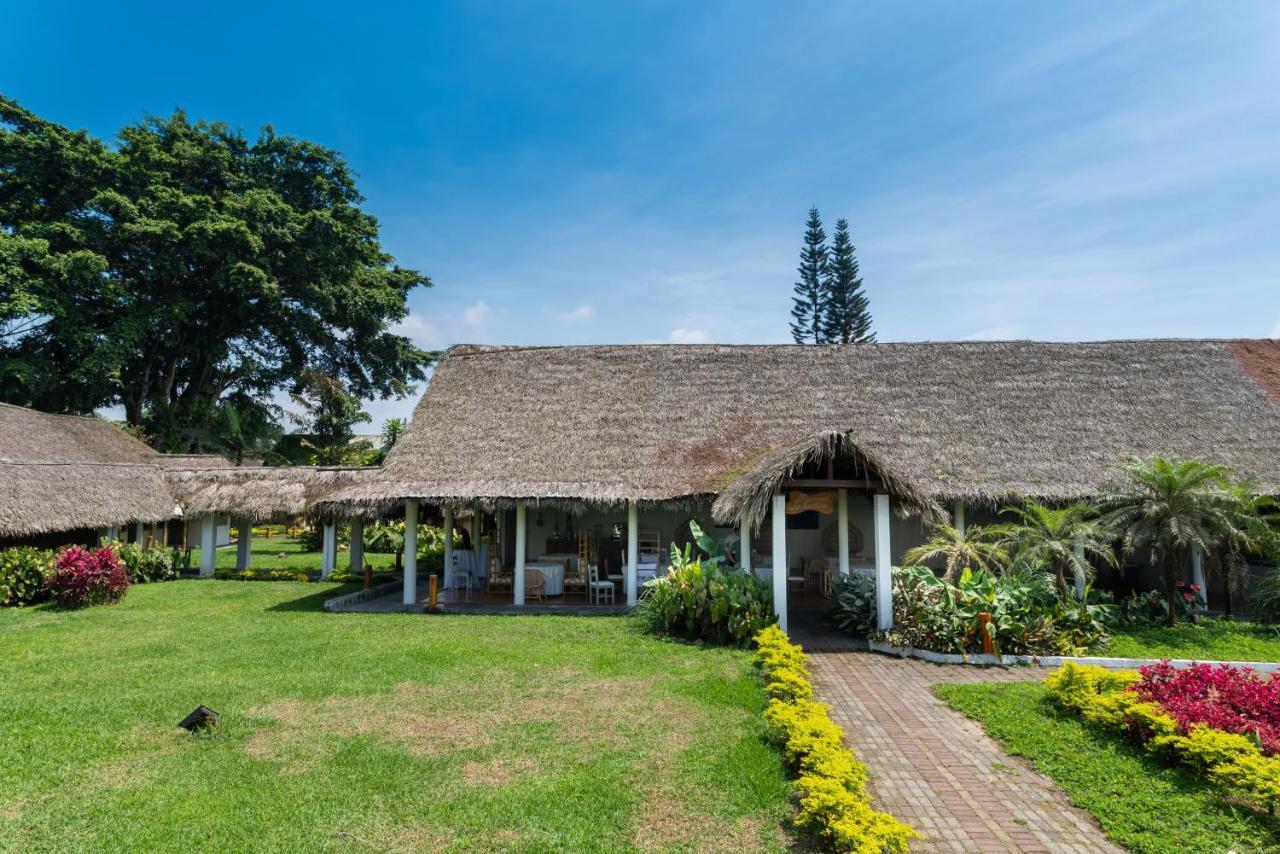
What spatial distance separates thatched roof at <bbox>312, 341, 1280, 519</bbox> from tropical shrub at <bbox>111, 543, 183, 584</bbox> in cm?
726

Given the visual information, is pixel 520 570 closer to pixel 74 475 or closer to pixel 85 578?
pixel 85 578

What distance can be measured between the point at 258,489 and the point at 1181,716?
19.5 meters

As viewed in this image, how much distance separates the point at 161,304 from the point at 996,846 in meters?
30.3

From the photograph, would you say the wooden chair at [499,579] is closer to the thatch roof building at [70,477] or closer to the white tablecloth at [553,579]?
the white tablecloth at [553,579]

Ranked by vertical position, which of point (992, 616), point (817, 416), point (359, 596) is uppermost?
point (817, 416)

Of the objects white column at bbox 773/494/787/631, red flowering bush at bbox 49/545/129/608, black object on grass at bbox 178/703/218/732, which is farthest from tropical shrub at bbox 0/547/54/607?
white column at bbox 773/494/787/631

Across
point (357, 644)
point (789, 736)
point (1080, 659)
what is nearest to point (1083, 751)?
point (789, 736)

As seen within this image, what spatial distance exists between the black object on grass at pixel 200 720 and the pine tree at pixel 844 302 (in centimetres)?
3747

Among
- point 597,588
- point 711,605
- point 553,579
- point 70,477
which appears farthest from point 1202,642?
point 70,477

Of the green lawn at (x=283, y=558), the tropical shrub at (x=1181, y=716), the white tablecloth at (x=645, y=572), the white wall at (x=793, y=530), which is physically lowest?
the green lawn at (x=283, y=558)

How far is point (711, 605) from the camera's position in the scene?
31.0 feet

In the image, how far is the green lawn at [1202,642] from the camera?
346 inches

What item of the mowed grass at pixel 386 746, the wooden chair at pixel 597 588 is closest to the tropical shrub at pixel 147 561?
the mowed grass at pixel 386 746

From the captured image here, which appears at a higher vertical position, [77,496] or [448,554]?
[77,496]
